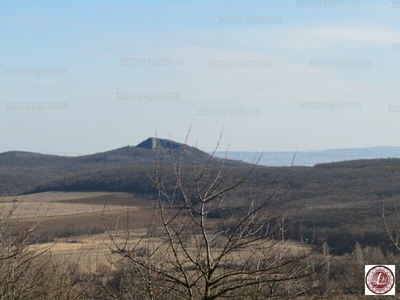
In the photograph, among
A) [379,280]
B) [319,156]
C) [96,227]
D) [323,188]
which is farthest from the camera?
[319,156]

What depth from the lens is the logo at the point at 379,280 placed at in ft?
29.9

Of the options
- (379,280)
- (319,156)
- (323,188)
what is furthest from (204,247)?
(319,156)

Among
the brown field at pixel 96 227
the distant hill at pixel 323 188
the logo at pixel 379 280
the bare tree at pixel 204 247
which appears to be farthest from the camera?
the distant hill at pixel 323 188

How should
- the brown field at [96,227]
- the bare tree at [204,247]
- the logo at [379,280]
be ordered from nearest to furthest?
the bare tree at [204,247]
the brown field at [96,227]
the logo at [379,280]

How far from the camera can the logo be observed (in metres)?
9.11

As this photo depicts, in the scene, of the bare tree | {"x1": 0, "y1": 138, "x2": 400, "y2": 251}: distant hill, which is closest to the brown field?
the bare tree

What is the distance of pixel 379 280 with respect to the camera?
9.30m

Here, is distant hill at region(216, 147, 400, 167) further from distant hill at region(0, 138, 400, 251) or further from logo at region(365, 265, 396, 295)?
logo at region(365, 265, 396, 295)

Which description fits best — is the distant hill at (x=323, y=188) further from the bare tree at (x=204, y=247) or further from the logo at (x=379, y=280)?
the logo at (x=379, y=280)

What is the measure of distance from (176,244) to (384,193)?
31.1 m

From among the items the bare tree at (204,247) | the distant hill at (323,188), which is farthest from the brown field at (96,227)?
the distant hill at (323,188)

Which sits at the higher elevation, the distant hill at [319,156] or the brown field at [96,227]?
the distant hill at [319,156]

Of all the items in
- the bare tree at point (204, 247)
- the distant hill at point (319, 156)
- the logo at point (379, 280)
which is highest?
the distant hill at point (319, 156)

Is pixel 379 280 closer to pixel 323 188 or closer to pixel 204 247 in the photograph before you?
pixel 204 247
